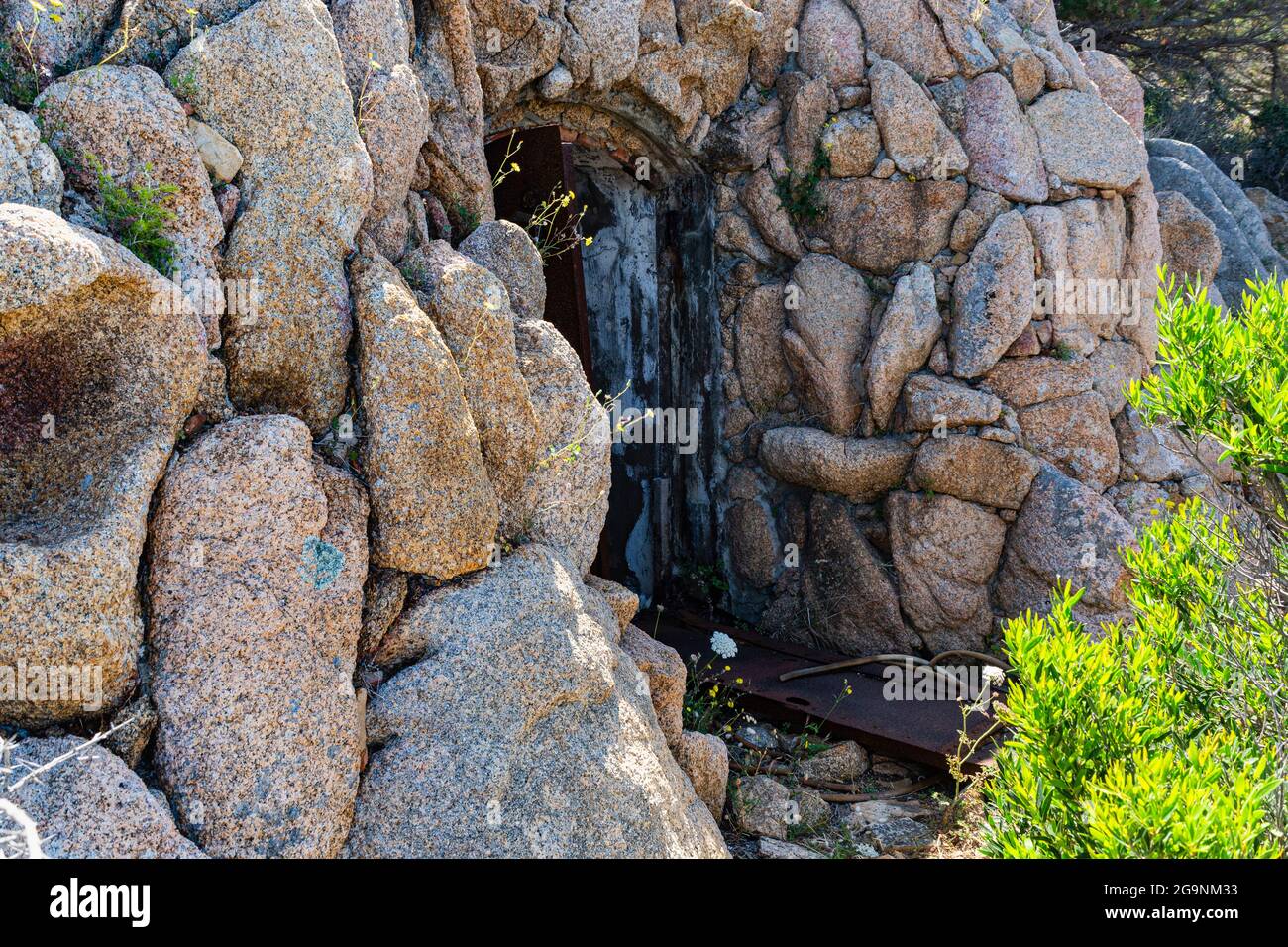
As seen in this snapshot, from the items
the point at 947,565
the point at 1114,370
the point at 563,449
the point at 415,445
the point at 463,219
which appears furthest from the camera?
the point at 1114,370

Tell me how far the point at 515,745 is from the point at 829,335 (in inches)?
151

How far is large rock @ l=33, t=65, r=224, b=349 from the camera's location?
2.82 metres

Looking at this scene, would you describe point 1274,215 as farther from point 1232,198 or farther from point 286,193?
point 286,193

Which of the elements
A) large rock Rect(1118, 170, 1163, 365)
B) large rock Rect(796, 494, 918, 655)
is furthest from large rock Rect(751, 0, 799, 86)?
large rock Rect(796, 494, 918, 655)

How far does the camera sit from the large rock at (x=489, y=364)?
3457mm

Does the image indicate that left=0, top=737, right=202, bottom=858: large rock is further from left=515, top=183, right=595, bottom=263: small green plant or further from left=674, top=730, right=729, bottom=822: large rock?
left=515, top=183, right=595, bottom=263: small green plant

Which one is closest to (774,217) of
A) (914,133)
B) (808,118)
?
(808,118)

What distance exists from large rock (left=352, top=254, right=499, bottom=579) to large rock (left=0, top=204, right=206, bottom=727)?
21.7 inches

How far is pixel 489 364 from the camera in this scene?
11.4 feet

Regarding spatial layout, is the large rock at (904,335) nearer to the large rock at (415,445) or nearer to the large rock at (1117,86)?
the large rock at (1117,86)

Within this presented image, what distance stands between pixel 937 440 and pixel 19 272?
4609mm

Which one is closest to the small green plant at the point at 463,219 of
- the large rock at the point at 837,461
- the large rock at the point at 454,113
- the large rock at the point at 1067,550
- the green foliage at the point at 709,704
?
the large rock at the point at 454,113

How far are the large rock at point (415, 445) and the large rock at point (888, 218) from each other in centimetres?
353
